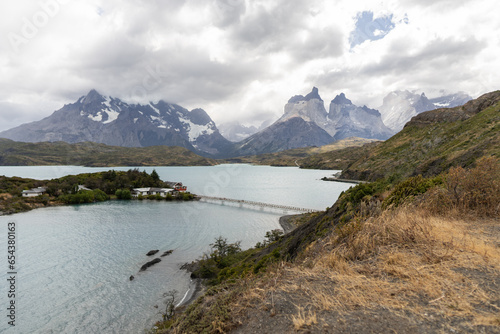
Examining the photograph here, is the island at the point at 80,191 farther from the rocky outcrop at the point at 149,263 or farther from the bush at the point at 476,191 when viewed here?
the bush at the point at 476,191

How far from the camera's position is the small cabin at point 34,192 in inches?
3328

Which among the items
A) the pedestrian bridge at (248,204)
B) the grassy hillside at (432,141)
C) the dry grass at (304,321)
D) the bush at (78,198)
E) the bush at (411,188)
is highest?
the grassy hillside at (432,141)

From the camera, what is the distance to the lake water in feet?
80.9

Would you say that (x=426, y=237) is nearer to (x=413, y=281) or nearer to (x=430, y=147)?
(x=413, y=281)

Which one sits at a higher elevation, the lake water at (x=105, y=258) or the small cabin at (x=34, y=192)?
the small cabin at (x=34, y=192)

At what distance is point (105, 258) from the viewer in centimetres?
3994

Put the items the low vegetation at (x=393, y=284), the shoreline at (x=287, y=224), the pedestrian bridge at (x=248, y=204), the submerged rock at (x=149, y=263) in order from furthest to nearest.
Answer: the pedestrian bridge at (x=248, y=204) → the shoreline at (x=287, y=224) → the submerged rock at (x=149, y=263) → the low vegetation at (x=393, y=284)

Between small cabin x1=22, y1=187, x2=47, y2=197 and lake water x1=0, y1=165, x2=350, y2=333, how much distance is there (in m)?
17.4

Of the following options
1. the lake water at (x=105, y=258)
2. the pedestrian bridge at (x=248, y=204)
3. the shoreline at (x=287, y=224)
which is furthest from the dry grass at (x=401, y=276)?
the pedestrian bridge at (x=248, y=204)

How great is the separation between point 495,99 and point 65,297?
14968 centimetres

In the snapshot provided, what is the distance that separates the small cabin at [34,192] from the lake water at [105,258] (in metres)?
17.4

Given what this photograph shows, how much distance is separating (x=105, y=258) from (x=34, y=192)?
75.2 metres

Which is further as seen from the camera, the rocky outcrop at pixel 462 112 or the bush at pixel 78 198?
the rocky outcrop at pixel 462 112

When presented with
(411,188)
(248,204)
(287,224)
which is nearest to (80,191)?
(248,204)
